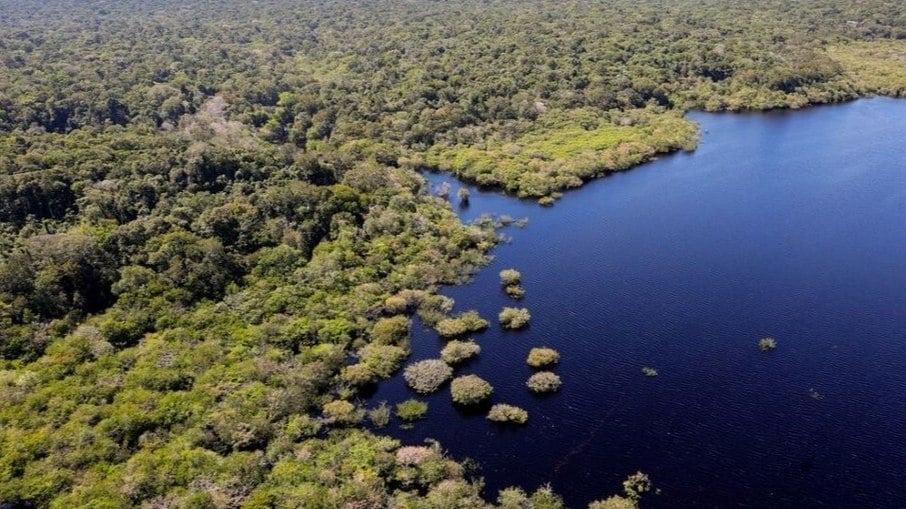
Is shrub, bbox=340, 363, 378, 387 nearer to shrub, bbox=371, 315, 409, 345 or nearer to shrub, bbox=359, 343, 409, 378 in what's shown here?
shrub, bbox=359, 343, 409, 378

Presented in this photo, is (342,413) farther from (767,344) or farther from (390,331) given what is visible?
(767,344)

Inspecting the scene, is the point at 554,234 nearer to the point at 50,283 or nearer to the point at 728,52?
the point at 50,283

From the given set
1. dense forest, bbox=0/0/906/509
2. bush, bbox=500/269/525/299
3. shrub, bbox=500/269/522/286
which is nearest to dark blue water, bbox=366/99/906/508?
shrub, bbox=500/269/522/286

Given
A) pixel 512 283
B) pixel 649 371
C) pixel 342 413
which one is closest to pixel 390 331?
pixel 342 413

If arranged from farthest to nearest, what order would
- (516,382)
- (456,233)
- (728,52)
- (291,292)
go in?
(728,52), (456,233), (291,292), (516,382)

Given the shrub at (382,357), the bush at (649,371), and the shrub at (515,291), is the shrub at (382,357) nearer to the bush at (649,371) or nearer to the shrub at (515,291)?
the shrub at (515,291)

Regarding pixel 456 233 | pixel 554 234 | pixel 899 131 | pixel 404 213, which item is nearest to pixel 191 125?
pixel 404 213
